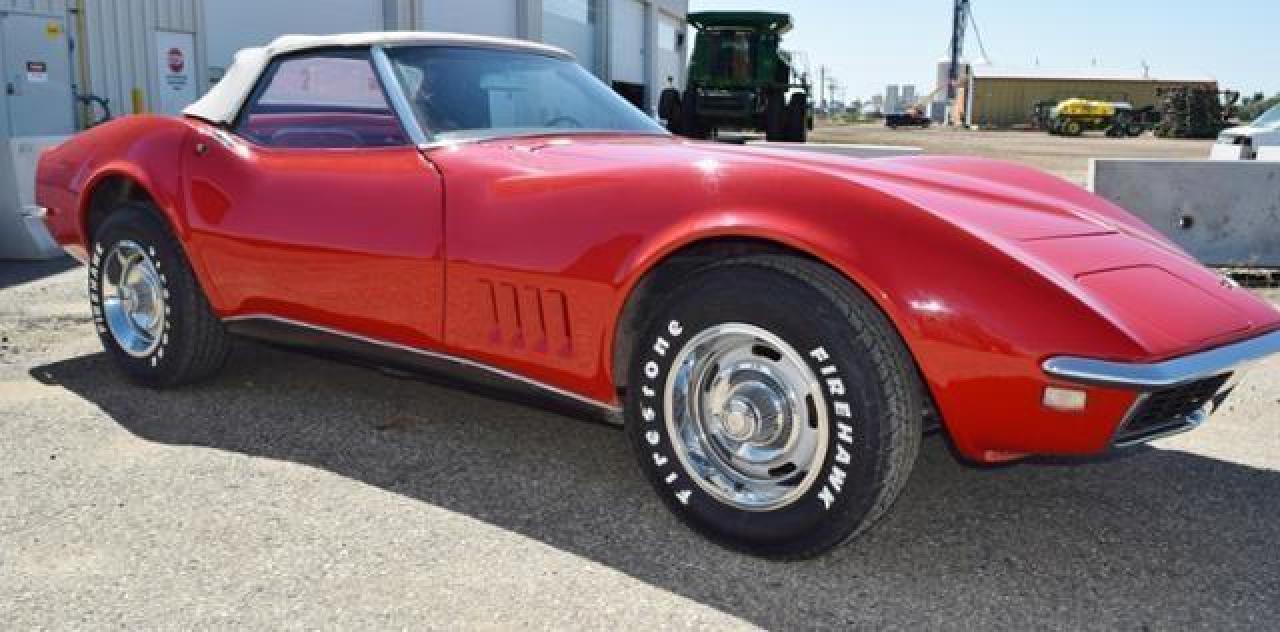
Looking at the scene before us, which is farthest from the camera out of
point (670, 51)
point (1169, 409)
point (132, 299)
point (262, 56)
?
point (670, 51)

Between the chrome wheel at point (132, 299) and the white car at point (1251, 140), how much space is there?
36.9 ft

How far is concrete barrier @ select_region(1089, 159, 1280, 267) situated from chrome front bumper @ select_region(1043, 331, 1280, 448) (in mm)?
5168

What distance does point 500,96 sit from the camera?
354 centimetres

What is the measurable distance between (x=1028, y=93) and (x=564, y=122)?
74213mm

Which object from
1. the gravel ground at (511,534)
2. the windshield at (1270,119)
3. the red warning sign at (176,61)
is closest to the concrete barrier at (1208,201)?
the gravel ground at (511,534)

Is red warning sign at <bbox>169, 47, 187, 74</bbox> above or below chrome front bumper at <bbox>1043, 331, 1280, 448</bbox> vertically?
above

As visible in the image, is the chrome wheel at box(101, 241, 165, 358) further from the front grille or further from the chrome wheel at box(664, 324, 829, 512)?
the front grille

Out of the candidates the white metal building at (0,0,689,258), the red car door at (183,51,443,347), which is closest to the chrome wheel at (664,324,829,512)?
the red car door at (183,51,443,347)

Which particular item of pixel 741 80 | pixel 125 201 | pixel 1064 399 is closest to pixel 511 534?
pixel 1064 399

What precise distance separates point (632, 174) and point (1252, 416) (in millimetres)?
2699

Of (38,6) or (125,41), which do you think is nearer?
(38,6)

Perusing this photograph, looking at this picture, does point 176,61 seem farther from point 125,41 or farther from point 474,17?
point 474,17

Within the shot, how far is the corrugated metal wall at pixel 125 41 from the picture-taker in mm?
12383

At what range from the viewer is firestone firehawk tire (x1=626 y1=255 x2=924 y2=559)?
2355 millimetres
